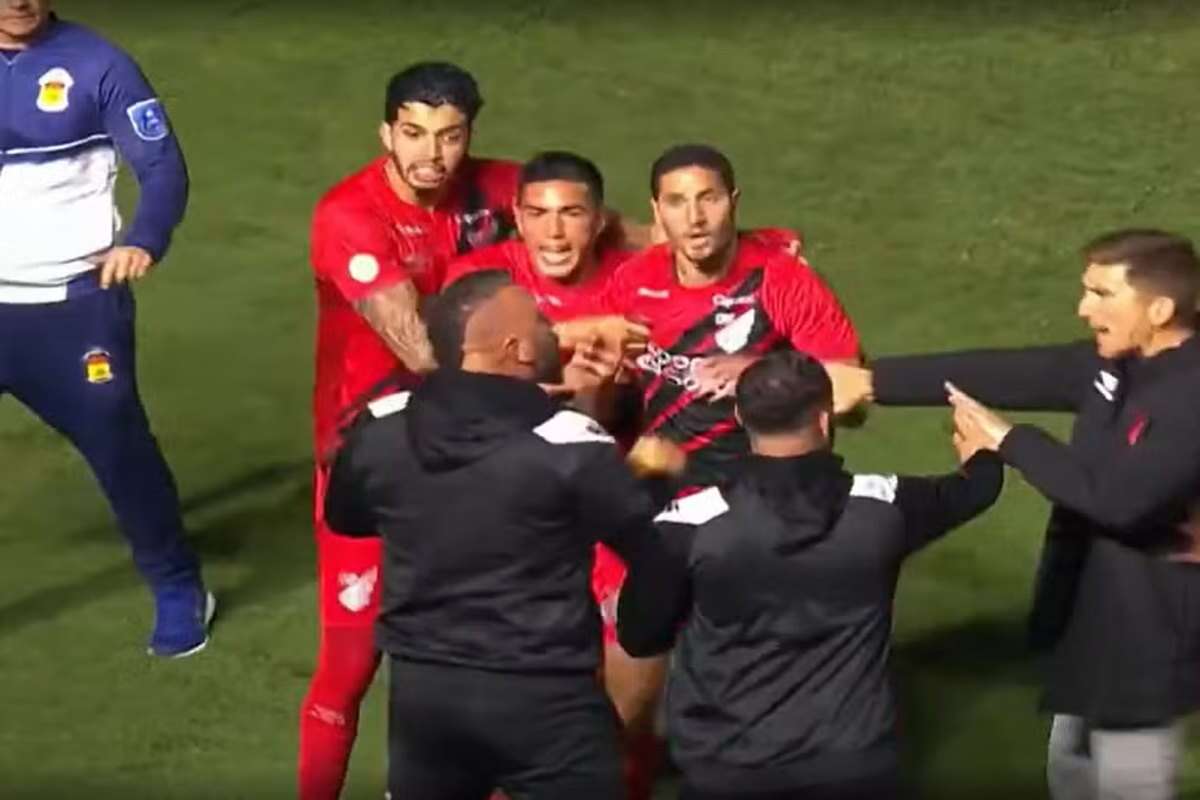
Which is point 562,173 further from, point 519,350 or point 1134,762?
point 1134,762

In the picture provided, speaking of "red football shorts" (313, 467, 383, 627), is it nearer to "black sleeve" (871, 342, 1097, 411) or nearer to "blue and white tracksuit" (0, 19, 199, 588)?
"blue and white tracksuit" (0, 19, 199, 588)

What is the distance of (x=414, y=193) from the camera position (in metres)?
5.35

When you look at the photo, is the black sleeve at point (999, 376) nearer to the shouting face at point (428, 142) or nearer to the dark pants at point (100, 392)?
the shouting face at point (428, 142)

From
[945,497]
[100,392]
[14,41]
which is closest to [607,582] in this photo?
[945,497]

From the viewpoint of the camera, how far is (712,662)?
4.34m

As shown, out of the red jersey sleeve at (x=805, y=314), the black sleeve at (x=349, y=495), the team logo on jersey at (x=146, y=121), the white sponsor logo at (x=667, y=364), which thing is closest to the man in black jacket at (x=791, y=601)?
the black sleeve at (x=349, y=495)

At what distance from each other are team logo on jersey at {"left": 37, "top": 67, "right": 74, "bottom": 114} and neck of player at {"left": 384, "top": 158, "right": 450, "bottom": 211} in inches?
36.1

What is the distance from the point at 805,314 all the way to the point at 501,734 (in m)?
1.16

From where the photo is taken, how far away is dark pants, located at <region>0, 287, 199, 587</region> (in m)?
5.92

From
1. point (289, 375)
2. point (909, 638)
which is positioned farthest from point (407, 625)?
point (289, 375)

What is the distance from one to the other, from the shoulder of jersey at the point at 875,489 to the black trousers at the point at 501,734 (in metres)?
0.56

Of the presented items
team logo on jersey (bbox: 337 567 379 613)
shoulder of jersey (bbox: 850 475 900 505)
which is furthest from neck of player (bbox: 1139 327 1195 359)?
team logo on jersey (bbox: 337 567 379 613)

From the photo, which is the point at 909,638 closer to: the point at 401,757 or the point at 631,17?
the point at 401,757

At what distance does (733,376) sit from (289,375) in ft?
10.6
